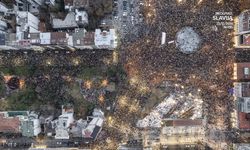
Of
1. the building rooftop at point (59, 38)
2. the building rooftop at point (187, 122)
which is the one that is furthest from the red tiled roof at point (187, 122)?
the building rooftop at point (59, 38)

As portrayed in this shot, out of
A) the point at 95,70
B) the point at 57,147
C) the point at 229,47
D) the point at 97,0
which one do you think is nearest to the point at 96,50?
the point at 95,70

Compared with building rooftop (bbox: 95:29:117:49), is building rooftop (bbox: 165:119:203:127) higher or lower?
lower

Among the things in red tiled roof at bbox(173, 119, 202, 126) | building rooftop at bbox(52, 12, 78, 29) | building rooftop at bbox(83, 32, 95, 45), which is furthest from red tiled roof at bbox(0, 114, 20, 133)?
red tiled roof at bbox(173, 119, 202, 126)

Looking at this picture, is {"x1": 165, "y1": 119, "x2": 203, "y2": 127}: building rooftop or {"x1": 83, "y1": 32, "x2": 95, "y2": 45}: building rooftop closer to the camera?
{"x1": 83, "y1": 32, "x2": 95, "y2": 45}: building rooftop

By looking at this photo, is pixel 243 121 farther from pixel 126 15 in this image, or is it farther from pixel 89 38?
pixel 89 38

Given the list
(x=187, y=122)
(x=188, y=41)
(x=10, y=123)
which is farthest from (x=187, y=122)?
(x=10, y=123)

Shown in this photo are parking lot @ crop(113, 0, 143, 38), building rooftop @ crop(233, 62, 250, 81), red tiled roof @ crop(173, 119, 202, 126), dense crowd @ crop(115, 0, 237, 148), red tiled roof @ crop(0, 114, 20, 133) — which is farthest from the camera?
parking lot @ crop(113, 0, 143, 38)

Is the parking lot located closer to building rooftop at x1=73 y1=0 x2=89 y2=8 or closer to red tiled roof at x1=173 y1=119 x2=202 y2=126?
building rooftop at x1=73 y1=0 x2=89 y2=8
